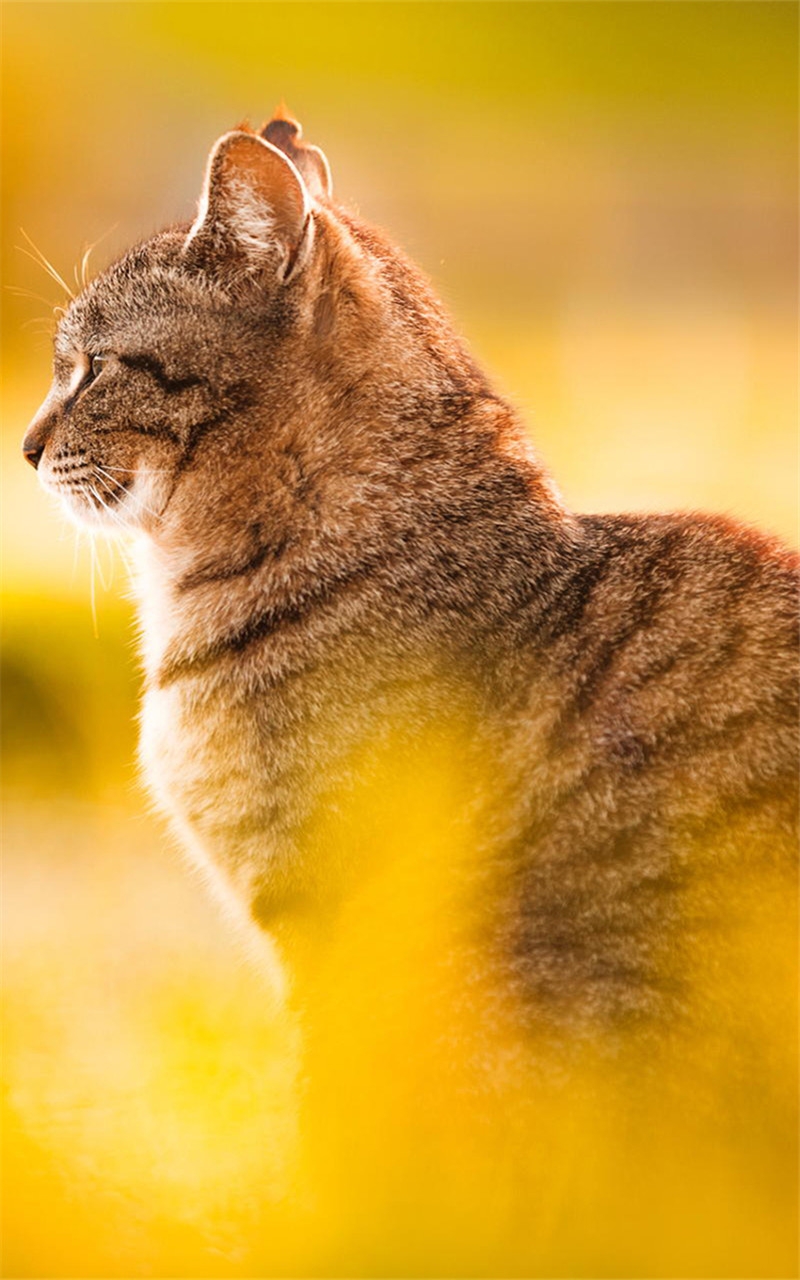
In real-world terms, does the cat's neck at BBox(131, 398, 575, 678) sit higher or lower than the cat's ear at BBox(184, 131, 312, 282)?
lower

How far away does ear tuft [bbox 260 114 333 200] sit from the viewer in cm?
286

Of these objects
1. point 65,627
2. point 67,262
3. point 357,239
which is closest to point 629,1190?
point 357,239

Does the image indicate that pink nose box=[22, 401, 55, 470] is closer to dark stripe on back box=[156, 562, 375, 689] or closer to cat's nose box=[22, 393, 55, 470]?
cat's nose box=[22, 393, 55, 470]

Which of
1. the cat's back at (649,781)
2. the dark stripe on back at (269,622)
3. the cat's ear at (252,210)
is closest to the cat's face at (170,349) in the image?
the cat's ear at (252,210)

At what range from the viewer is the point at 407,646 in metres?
2.29

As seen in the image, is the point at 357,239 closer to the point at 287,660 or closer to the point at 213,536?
the point at 213,536

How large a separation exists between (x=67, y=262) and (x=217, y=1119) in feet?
6.23

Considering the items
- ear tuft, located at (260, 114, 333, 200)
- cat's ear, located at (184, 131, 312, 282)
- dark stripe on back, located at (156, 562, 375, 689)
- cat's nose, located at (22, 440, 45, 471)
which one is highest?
ear tuft, located at (260, 114, 333, 200)

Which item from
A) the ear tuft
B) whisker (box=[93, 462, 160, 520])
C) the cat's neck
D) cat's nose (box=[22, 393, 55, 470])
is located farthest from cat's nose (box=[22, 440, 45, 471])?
the ear tuft

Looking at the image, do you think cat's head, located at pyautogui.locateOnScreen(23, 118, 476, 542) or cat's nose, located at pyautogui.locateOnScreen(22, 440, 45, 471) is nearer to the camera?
cat's head, located at pyautogui.locateOnScreen(23, 118, 476, 542)

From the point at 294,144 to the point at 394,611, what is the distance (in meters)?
1.11

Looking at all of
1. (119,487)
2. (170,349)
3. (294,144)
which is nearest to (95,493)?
(119,487)

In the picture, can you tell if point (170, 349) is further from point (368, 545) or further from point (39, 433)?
point (368, 545)

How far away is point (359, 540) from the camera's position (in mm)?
2402
